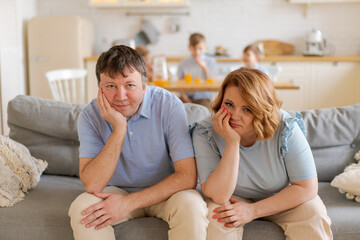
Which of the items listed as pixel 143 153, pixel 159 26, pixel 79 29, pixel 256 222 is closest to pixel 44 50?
pixel 79 29

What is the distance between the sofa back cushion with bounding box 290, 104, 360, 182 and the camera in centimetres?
223

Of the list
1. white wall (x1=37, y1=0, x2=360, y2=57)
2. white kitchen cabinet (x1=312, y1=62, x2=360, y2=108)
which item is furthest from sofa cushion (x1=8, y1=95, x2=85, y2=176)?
white kitchen cabinet (x1=312, y1=62, x2=360, y2=108)

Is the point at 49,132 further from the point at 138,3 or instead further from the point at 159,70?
the point at 138,3

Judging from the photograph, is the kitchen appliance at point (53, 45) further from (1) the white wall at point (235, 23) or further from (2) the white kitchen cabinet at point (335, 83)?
(2) the white kitchen cabinet at point (335, 83)

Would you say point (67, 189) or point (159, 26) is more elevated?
point (159, 26)

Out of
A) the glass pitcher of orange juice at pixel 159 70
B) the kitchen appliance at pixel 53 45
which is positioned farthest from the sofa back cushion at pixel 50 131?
the kitchen appliance at pixel 53 45

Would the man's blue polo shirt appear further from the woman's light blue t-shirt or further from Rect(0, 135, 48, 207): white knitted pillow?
Rect(0, 135, 48, 207): white knitted pillow

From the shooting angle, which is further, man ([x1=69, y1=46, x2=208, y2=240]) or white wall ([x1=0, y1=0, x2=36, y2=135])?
white wall ([x1=0, y1=0, x2=36, y2=135])

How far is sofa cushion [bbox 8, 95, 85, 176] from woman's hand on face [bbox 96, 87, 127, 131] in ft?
1.85

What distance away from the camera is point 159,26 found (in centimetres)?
604

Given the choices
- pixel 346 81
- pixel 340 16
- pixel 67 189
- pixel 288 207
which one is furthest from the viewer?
pixel 340 16

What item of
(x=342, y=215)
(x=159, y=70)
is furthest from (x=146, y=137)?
(x=159, y=70)

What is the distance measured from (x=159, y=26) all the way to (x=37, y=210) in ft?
14.7

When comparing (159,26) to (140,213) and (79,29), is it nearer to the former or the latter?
(79,29)
